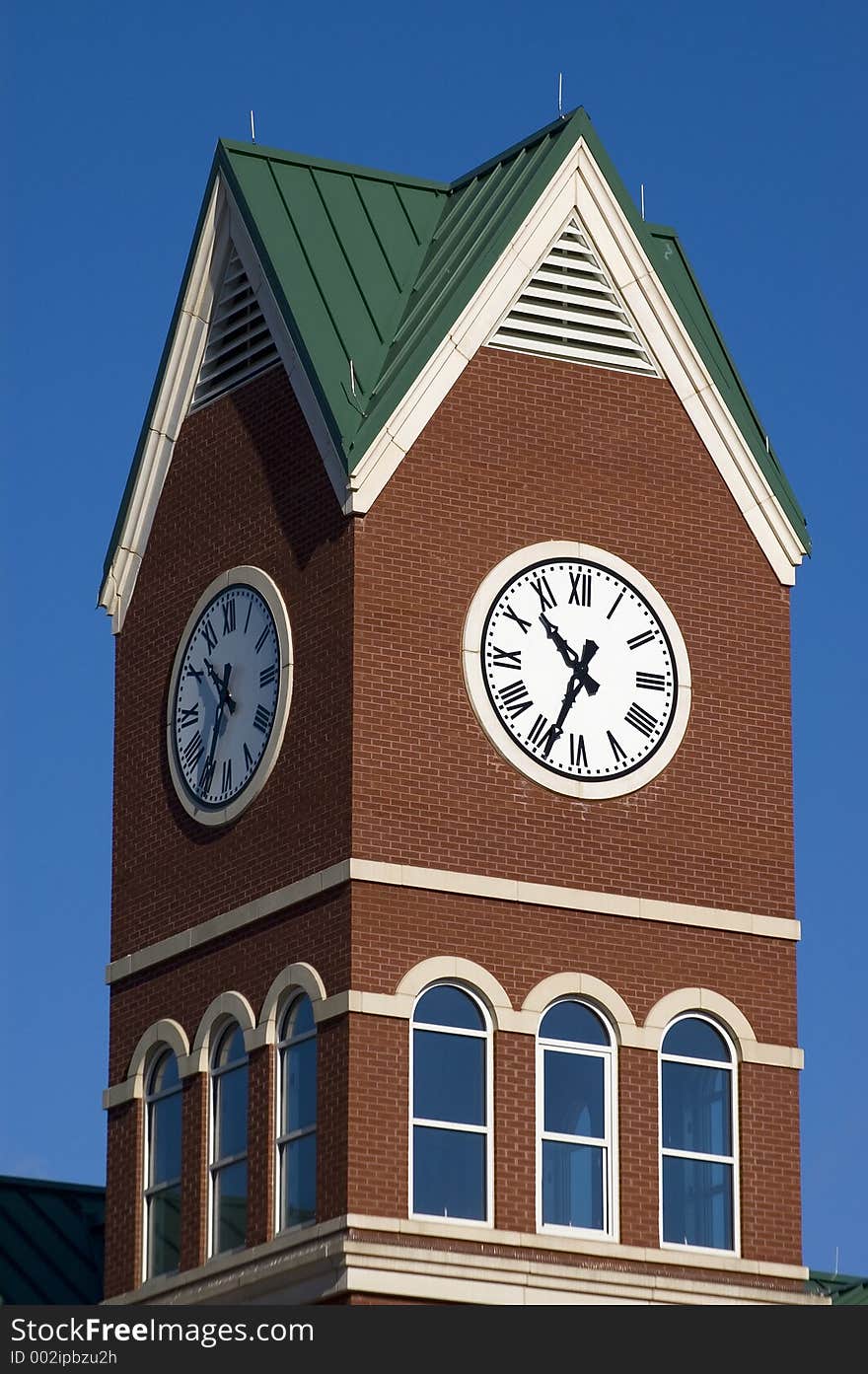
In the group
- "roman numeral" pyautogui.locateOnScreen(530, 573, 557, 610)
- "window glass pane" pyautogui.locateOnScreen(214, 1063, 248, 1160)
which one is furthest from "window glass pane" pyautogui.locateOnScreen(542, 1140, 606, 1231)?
"roman numeral" pyautogui.locateOnScreen(530, 573, 557, 610)

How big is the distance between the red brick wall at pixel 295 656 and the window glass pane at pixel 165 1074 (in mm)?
1508

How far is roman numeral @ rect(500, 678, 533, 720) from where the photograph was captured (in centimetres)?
4878

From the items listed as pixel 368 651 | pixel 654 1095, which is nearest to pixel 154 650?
pixel 368 651

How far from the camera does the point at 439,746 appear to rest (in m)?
48.3

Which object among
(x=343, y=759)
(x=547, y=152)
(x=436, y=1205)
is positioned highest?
(x=547, y=152)

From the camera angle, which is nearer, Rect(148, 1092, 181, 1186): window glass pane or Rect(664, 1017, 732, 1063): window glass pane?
Rect(664, 1017, 732, 1063): window glass pane

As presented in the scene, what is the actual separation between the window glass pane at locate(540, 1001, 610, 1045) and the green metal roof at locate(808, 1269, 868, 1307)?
35.2 ft

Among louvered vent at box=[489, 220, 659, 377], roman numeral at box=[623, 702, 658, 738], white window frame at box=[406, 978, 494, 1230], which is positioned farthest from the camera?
louvered vent at box=[489, 220, 659, 377]

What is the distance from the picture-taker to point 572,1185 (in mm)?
48062

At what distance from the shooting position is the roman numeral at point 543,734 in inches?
1922

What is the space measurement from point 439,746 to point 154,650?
18.2 feet

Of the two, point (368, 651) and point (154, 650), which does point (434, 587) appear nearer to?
point (368, 651)

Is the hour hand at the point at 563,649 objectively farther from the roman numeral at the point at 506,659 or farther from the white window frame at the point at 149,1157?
the white window frame at the point at 149,1157

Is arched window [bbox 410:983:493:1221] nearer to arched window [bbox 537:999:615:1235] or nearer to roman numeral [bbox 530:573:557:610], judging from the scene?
arched window [bbox 537:999:615:1235]
